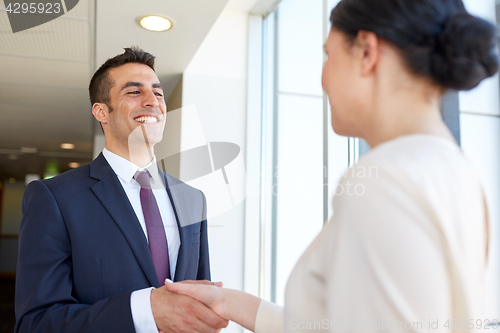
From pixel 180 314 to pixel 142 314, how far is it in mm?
118

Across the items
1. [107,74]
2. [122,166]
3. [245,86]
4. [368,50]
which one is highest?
[245,86]

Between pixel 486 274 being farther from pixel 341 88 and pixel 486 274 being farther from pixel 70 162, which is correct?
pixel 70 162

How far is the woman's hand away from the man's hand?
0.05 ft

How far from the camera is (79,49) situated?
3021mm

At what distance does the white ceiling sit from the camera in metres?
2.42

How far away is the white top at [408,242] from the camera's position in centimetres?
51

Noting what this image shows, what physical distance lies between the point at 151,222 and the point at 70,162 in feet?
27.7

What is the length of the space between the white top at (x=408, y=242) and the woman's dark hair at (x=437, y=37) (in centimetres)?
13

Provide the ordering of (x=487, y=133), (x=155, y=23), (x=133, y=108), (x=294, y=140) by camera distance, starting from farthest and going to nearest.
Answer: (x=294, y=140) < (x=155, y=23) < (x=133, y=108) < (x=487, y=133)

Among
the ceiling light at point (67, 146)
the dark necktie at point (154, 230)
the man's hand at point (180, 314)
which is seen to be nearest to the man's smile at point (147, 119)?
the dark necktie at point (154, 230)

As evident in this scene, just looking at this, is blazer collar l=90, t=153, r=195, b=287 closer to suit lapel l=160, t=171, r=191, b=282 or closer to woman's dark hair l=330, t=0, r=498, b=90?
suit lapel l=160, t=171, r=191, b=282

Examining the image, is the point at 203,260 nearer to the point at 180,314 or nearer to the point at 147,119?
the point at 180,314

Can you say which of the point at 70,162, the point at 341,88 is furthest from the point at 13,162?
the point at 341,88

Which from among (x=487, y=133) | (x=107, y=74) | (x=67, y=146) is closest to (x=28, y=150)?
(x=67, y=146)
